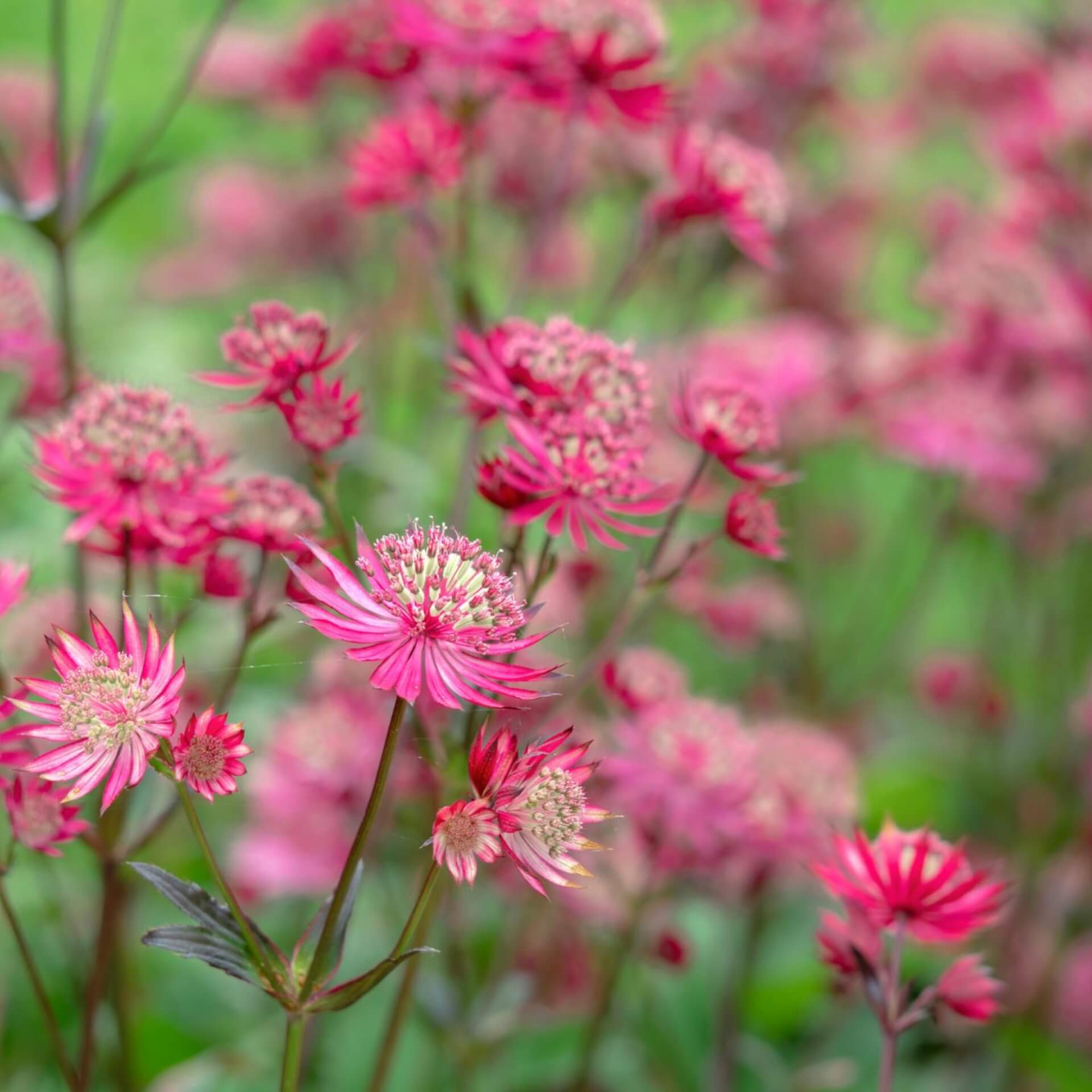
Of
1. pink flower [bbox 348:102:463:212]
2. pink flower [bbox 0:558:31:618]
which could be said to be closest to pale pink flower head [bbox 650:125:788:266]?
pink flower [bbox 348:102:463:212]

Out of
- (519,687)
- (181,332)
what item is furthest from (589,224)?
(519,687)

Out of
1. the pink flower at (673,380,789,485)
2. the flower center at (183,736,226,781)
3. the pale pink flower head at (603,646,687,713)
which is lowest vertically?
the pale pink flower head at (603,646,687,713)

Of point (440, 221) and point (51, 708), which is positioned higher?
point (51, 708)

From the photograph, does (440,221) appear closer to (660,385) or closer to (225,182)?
(225,182)

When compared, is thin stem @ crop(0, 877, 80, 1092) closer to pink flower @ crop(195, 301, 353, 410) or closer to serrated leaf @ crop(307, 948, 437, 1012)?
serrated leaf @ crop(307, 948, 437, 1012)

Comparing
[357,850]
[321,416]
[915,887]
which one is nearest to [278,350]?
[321,416]

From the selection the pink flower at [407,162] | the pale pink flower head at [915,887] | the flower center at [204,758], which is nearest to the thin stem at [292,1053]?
the flower center at [204,758]
